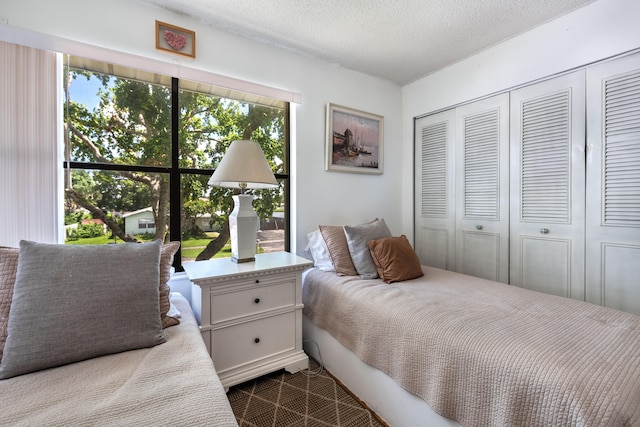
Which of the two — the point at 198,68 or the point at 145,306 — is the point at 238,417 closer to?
the point at 145,306

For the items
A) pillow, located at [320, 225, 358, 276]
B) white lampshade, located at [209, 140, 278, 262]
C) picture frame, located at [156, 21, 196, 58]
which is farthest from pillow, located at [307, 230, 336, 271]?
picture frame, located at [156, 21, 196, 58]

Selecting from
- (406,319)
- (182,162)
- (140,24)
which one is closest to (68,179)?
(182,162)

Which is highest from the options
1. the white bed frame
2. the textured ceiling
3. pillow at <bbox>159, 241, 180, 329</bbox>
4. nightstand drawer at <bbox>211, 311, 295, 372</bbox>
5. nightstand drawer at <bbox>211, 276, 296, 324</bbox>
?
the textured ceiling

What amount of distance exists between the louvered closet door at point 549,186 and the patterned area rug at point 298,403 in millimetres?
1603

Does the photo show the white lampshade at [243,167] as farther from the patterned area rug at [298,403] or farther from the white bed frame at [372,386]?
the patterned area rug at [298,403]

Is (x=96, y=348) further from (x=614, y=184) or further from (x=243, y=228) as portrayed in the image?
(x=614, y=184)

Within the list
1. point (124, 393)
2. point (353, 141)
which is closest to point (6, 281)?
point (124, 393)

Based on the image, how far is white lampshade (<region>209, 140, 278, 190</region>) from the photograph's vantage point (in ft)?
5.42

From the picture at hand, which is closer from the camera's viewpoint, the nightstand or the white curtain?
the white curtain

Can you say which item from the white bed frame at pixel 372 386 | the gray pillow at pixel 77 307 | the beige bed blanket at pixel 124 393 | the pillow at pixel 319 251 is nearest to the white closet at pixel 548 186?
the pillow at pixel 319 251

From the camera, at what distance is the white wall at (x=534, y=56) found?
1.68m

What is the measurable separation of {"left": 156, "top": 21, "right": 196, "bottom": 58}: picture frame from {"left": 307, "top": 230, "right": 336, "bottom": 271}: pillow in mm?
1572

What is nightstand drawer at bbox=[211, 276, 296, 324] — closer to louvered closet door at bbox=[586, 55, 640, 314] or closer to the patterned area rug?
the patterned area rug

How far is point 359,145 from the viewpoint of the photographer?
8.82ft
